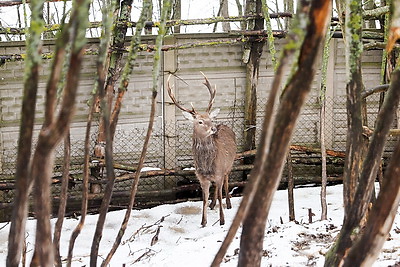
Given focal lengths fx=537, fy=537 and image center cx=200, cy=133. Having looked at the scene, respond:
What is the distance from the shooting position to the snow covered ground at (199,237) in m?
3.43

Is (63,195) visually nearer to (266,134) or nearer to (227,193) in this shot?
(266,134)


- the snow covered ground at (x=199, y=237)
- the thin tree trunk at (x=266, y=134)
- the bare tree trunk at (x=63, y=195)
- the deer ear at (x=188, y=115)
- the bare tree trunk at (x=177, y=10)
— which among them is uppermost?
the bare tree trunk at (x=177, y=10)

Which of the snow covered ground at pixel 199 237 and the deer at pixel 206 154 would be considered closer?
the snow covered ground at pixel 199 237

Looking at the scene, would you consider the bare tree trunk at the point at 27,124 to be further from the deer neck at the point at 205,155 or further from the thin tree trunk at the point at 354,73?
the deer neck at the point at 205,155

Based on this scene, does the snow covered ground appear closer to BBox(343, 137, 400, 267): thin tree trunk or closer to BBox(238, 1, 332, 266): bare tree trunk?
BBox(343, 137, 400, 267): thin tree trunk

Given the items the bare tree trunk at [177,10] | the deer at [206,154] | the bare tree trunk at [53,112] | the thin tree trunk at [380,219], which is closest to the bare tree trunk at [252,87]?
the deer at [206,154]

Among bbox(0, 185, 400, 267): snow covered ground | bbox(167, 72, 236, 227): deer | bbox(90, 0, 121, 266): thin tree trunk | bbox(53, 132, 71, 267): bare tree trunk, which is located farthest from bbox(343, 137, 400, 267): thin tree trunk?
bbox(167, 72, 236, 227): deer

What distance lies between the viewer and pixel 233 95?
25.0 ft

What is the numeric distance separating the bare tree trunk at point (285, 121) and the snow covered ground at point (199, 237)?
1.96m

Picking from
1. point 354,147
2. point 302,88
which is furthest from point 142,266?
point 302,88

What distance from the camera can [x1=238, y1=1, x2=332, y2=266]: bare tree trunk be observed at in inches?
39.1

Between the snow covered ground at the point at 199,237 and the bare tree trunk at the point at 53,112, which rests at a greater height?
the bare tree trunk at the point at 53,112

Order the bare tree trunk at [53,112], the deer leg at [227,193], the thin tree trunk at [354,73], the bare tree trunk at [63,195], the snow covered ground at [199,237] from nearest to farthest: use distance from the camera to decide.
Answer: the bare tree trunk at [53,112]
the thin tree trunk at [354,73]
the bare tree trunk at [63,195]
the snow covered ground at [199,237]
the deer leg at [227,193]

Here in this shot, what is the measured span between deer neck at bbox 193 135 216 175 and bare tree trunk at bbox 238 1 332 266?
5.17m
